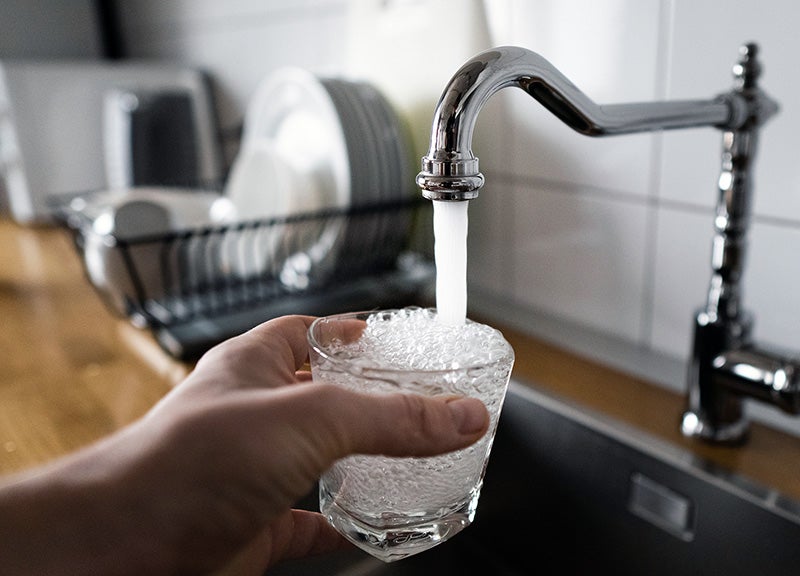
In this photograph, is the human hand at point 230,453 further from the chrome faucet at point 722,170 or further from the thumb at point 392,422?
the chrome faucet at point 722,170

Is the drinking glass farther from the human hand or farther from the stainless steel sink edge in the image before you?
the stainless steel sink edge

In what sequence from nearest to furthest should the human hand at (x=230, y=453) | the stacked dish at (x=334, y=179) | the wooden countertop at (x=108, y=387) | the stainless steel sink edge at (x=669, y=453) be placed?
1. the human hand at (x=230, y=453)
2. the stainless steel sink edge at (x=669, y=453)
3. the wooden countertop at (x=108, y=387)
4. the stacked dish at (x=334, y=179)

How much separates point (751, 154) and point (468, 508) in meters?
0.40

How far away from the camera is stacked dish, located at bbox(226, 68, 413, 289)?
96 centimetres

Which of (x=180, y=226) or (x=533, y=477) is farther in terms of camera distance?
(x=180, y=226)

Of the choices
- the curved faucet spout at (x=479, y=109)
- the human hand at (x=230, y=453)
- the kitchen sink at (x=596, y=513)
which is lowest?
the kitchen sink at (x=596, y=513)

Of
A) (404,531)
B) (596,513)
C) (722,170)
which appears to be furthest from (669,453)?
(404,531)

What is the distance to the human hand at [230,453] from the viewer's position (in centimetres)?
30

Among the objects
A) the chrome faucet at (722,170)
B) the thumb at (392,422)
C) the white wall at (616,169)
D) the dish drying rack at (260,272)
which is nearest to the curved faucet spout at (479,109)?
the chrome faucet at (722,170)

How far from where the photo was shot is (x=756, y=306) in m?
0.70

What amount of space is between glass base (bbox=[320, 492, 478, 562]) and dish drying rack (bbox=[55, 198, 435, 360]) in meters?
0.56

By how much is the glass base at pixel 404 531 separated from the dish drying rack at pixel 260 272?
0.56 meters

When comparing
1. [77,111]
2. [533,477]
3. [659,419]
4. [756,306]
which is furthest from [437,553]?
[77,111]

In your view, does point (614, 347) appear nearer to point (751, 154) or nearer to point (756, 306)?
point (756, 306)
